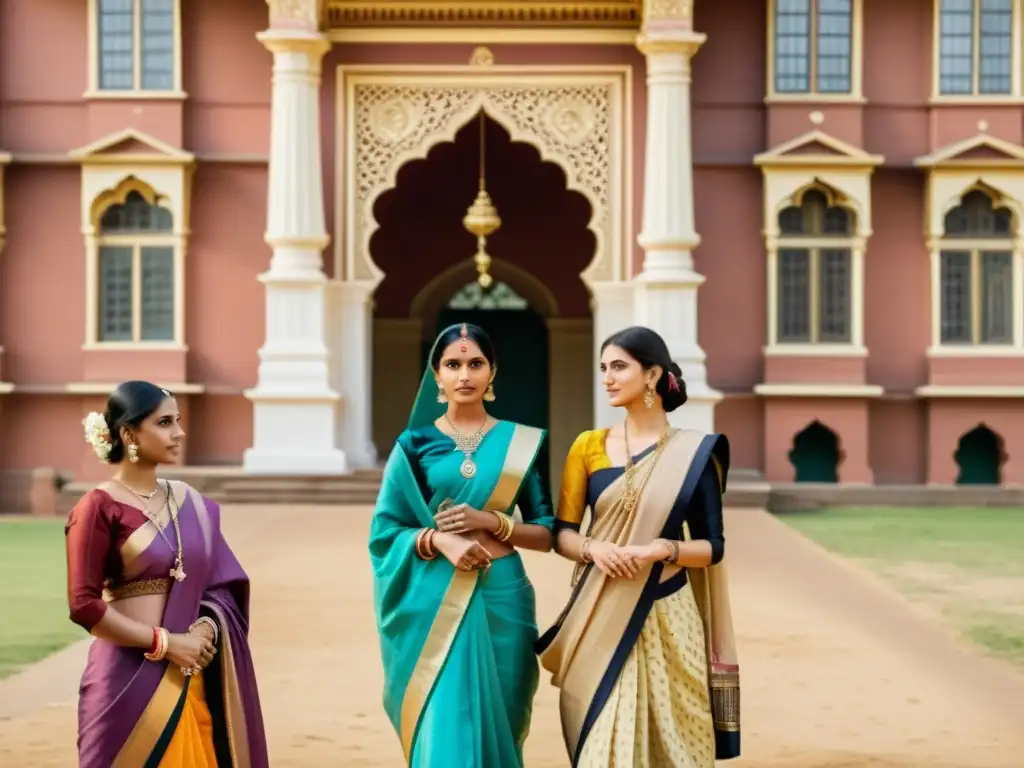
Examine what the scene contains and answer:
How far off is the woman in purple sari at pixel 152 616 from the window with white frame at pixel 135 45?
12735 mm

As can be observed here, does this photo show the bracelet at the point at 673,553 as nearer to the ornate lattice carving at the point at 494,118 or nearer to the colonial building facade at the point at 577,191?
the colonial building facade at the point at 577,191

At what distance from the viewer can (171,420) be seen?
413cm

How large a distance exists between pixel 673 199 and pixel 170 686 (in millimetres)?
11741

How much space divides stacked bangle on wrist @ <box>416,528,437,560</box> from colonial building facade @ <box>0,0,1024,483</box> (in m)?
10.6

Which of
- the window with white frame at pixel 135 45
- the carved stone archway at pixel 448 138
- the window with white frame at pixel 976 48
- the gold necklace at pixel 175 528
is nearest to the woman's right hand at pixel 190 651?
the gold necklace at pixel 175 528

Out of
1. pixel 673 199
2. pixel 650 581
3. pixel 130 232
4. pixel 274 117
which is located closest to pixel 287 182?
pixel 274 117

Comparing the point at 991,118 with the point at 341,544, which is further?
the point at 991,118

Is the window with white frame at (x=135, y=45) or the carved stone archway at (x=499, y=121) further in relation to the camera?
the window with white frame at (x=135, y=45)

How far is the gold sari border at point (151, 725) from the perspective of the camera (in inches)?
158

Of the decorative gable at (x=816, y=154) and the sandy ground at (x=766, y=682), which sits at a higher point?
the decorative gable at (x=816, y=154)

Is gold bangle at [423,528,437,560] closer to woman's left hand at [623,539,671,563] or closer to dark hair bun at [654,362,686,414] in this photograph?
woman's left hand at [623,539,671,563]

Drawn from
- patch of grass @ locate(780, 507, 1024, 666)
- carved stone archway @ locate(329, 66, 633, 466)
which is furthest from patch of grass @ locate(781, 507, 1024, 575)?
carved stone archway @ locate(329, 66, 633, 466)

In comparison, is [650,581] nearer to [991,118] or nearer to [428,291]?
[991,118]

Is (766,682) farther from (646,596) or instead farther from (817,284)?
(817,284)
